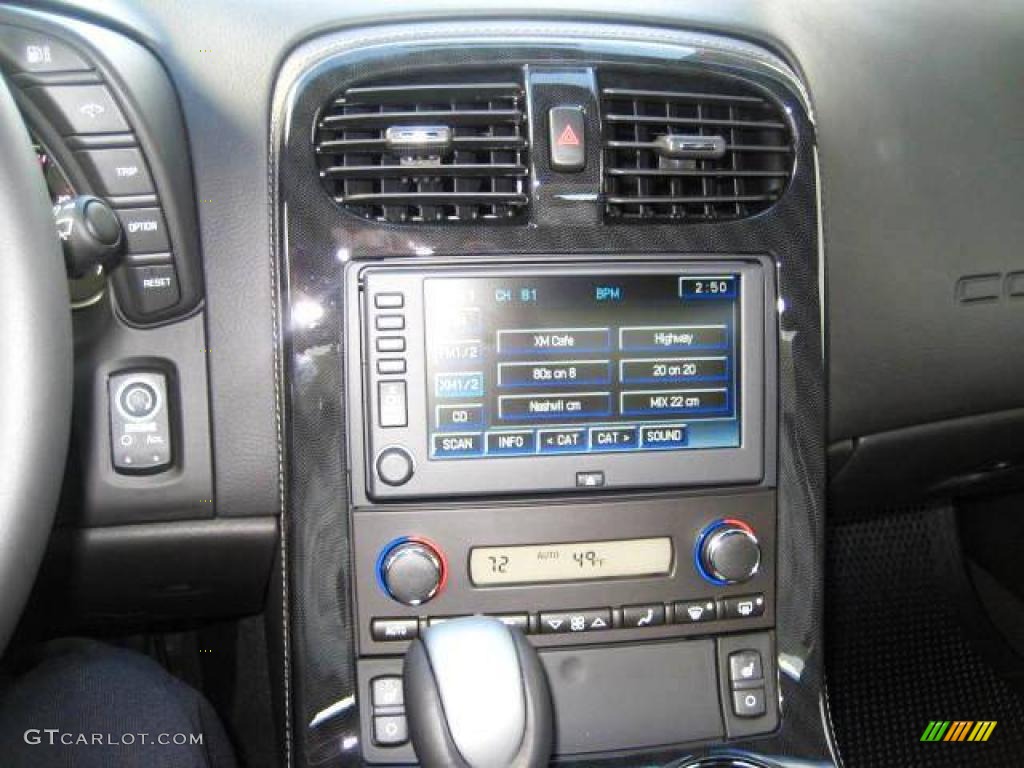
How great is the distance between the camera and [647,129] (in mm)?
1220

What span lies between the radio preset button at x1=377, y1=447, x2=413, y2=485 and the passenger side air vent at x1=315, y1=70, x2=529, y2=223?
0.76 feet

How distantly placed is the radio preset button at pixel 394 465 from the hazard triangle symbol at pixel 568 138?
35cm

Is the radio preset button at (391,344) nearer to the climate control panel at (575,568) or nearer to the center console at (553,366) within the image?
the center console at (553,366)

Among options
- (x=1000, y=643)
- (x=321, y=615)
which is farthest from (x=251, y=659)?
(x=1000, y=643)

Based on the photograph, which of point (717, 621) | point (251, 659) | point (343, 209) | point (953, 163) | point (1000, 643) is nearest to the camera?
point (343, 209)

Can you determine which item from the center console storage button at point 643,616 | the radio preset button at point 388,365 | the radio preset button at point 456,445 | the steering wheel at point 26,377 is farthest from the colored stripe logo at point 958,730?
the steering wheel at point 26,377

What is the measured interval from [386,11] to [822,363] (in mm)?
600

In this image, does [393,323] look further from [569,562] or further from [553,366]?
[569,562]

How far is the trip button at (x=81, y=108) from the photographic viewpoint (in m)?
1.10

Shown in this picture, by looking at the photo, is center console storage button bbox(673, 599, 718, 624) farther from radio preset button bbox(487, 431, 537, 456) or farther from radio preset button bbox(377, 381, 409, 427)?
radio preset button bbox(377, 381, 409, 427)

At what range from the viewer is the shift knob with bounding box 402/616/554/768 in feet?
3.29

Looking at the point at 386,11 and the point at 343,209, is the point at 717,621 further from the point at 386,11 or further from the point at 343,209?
the point at 386,11

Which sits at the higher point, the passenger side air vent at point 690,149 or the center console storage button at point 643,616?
the passenger side air vent at point 690,149

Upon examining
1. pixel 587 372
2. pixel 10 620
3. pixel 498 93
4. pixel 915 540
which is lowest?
pixel 915 540
